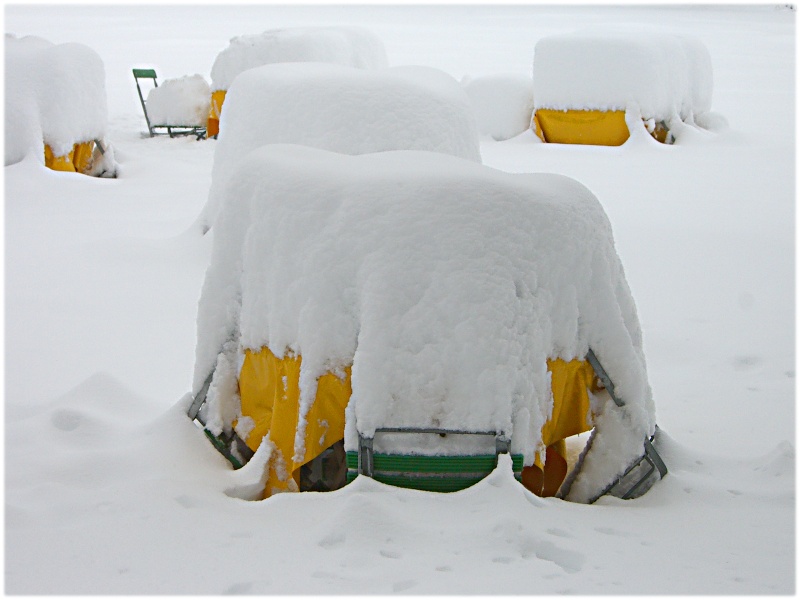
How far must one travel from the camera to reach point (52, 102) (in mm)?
7645

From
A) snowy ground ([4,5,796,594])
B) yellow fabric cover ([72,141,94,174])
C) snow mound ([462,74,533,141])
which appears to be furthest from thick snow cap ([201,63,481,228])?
snow mound ([462,74,533,141])

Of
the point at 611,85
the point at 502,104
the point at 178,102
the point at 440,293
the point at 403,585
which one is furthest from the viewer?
the point at 178,102

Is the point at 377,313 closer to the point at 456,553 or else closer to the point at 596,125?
the point at 456,553

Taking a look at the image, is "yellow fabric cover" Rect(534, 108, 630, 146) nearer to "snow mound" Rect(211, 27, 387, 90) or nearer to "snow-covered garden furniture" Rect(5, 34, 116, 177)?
"snow mound" Rect(211, 27, 387, 90)

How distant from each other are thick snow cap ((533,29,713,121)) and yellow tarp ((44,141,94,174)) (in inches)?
196

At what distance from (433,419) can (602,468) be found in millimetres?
580

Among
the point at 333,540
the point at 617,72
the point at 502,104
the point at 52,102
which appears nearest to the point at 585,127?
the point at 617,72

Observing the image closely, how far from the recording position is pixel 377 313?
2.12 m

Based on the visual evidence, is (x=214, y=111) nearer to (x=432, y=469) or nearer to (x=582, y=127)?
(x=582, y=127)

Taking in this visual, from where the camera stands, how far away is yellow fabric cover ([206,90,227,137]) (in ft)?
31.6

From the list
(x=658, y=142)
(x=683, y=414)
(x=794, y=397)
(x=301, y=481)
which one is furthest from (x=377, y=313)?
(x=658, y=142)

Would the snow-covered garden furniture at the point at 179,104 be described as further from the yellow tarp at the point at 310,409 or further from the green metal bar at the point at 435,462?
the green metal bar at the point at 435,462

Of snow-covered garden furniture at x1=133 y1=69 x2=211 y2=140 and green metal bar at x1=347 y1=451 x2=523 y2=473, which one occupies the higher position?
green metal bar at x1=347 y1=451 x2=523 y2=473

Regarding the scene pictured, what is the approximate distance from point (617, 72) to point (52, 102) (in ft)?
18.9
